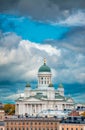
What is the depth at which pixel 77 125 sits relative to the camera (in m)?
164

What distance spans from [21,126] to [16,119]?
249 centimetres

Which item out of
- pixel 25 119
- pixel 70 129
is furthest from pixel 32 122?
pixel 70 129

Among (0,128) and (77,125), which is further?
(0,128)

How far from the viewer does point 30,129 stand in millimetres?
174125

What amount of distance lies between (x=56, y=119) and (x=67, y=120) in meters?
4.38

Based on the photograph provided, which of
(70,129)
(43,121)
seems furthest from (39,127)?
(70,129)

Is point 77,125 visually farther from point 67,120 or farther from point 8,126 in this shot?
point 8,126

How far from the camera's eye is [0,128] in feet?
578

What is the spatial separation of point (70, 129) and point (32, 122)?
14388 millimetres

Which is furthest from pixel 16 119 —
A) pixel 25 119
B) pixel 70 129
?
pixel 70 129

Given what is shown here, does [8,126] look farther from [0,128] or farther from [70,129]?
[70,129]

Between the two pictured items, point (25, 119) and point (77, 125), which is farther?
point (25, 119)

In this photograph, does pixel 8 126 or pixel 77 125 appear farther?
pixel 8 126

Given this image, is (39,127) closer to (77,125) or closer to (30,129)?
(30,129)
